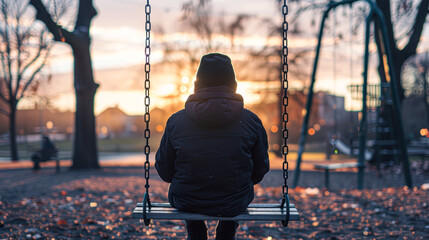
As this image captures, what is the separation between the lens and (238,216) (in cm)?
275

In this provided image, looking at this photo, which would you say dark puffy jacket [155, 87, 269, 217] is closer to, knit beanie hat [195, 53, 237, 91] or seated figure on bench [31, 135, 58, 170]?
knit beanie hat [195, 53, 237, 91]

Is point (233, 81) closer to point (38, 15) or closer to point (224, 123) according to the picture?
point (224, 123)

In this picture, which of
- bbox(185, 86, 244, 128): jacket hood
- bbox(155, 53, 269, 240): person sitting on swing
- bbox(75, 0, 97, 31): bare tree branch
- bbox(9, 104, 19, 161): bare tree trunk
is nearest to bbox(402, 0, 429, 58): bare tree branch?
bbox(75, 0, 97, 31): bare tree branch

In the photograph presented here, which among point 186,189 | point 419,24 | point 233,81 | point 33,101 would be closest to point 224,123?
point 233,81

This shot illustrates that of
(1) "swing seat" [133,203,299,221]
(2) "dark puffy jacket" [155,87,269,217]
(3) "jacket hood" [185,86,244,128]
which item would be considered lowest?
(1) "swing seat" [133,203,299,221]

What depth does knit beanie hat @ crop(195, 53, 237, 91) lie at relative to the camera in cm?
263

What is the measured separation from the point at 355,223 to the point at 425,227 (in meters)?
0.76

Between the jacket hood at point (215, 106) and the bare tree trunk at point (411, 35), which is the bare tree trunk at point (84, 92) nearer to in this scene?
the bare tree trunk at point (411, 35)

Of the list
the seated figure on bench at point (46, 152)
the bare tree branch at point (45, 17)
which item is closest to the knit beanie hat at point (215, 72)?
the bare tree branch at point (45, 17)

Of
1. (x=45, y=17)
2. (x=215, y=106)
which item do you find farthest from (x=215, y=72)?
(x=45, y=17)

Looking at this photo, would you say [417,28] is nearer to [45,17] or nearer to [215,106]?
[45,17]

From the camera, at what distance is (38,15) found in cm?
848

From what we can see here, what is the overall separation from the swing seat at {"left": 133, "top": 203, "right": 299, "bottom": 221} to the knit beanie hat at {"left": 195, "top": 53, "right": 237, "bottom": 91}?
0.86 meters

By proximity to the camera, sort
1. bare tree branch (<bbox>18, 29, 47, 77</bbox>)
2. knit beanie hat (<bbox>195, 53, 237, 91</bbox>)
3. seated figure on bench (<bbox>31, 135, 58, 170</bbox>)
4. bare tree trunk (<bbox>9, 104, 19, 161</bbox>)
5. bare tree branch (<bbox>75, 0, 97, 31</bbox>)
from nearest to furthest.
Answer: knit beanie hat (<bbox>195, 53, 237, 91</bbox>) < bare tree branch (<bbox>75, 0, 97, 31</bbox>) < seated figure on bench (<bbox>31, 135, 58, 170</bbox>) < bare tree branch (<bbox>18, 29, 47, 77</bbox>) < bare tree trunk (<bbox>9, 104, 19, 161</bbox>)
